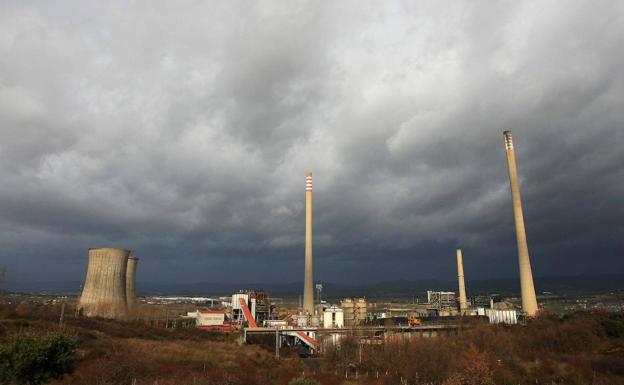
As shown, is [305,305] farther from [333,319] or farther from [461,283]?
[461,283]

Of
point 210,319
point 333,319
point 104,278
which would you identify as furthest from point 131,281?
point 333,319

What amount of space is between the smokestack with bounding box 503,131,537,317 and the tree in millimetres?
52612

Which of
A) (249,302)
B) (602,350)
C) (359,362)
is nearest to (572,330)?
(602,350)

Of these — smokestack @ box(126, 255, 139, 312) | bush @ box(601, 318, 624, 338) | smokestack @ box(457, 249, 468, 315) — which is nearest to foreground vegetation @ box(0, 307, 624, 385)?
bush @ box(601, 318, 624, 338)

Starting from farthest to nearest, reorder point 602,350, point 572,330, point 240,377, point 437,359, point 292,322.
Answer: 1. point 292,322
2. point 572,330
3. point 602,350
4. point 437,359
5. point 240,377

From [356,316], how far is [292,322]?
951 centimetres

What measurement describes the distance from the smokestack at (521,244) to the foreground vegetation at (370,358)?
4978 millimetres

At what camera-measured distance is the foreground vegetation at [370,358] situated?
2553cm

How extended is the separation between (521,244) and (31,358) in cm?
5351

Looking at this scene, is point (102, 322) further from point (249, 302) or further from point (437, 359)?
point (437, 359)

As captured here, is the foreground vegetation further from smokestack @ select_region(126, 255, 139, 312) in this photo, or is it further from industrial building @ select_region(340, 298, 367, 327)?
industrial building @ select_region(340, 298, 367, 327)

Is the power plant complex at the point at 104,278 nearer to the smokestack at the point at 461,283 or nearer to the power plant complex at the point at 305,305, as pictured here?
the power plant complex at the point at 305,305

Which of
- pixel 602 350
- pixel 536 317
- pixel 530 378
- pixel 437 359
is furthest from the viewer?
pixel 536 317

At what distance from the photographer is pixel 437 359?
3497 cm
